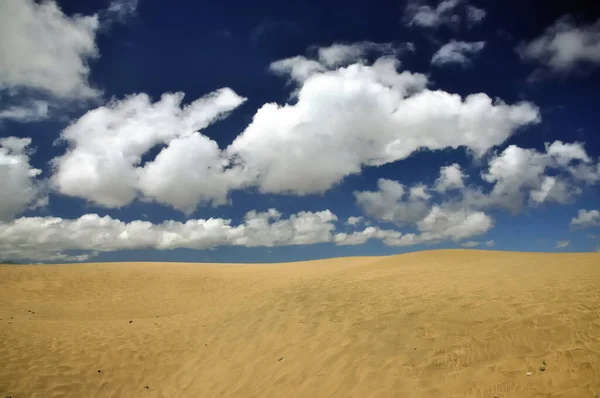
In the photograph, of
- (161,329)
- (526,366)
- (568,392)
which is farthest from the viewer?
Answer: (161,329)

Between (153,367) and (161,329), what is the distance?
3.20 metres

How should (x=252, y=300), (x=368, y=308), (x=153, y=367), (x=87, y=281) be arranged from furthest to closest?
(x=87, y=281) → (x=252, y=300) → (x=368, y=308) → (x=153, y=367)

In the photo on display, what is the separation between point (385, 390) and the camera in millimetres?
7812

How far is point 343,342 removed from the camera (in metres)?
10.6

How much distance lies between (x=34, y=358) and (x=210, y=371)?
5.89 metres

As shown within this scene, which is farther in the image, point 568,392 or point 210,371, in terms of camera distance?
point 210,371

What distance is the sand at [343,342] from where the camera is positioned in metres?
7.64

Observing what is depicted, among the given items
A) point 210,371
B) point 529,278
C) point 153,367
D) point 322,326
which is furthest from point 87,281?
point 529,278

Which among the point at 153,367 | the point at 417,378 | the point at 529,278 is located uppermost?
the point at 529,278

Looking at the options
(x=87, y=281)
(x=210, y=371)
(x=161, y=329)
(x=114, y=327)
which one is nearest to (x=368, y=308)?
(x=210, y=371)

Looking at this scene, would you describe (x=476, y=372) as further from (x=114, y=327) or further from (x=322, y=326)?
(x=114, y=327)

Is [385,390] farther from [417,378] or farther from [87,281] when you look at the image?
[87,281]

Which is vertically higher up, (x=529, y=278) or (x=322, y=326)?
(x=529, y=278)

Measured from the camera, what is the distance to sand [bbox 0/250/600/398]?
764 cm
